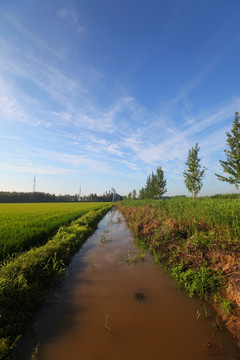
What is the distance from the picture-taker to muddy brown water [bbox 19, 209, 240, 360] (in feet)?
6.21

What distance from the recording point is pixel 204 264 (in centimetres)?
332

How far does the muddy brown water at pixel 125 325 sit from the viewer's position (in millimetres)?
1892

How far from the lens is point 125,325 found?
228cm

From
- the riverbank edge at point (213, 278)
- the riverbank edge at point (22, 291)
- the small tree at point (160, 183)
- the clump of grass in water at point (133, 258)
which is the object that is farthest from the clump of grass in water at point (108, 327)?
the small tree at point (160, 183)

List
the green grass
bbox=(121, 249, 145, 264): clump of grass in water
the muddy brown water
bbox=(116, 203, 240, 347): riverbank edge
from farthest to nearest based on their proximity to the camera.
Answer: bbox=(121, 249, 145, 264): clump of grass in water < the green grass < bbox=(116, 203, 240, 347): riverbank edge < the muddy brown water

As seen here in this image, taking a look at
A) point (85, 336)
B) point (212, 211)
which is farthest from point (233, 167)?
point (85, 336)

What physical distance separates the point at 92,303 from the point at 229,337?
206 cm

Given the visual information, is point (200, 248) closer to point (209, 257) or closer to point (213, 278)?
point (209, 257)

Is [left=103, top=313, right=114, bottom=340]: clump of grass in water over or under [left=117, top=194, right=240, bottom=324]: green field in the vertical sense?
under

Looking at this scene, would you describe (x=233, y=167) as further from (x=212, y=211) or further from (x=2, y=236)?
(x=2, y=236)

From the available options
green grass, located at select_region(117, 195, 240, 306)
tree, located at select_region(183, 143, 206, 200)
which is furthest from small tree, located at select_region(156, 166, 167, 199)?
green grass, located at select_region(117, 195, 240, 306)

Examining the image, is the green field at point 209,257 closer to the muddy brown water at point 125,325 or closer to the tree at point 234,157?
the muddy brown water at point 125,325

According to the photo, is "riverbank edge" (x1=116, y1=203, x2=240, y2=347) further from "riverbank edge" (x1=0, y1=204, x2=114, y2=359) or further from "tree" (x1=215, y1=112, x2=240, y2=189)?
"tree" (x1=215, y1=112, x2=240, y2=189)

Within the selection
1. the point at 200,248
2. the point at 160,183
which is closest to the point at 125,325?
the point at 200,248
